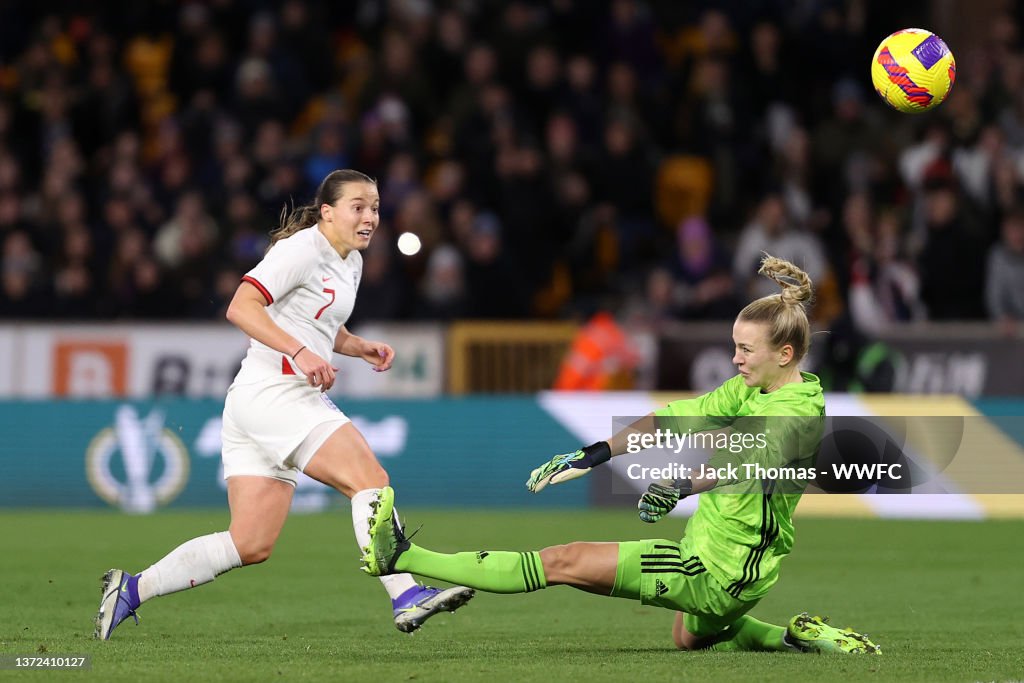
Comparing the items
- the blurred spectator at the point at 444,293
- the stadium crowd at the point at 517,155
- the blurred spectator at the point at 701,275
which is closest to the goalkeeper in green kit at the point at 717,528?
the stadium crowd at the point at 517,155

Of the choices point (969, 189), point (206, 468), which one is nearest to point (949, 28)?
point (969, 189)

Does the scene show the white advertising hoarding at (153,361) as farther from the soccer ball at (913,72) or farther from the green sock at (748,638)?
the green sock at (748,638)

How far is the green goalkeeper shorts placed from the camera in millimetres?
6160

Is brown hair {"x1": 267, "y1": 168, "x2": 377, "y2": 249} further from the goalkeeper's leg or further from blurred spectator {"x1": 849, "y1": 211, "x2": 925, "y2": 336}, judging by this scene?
blurred spectator {"x1": 849, "y1": 211, "x2": 925, "y2": 336}

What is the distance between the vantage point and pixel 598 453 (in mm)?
6219

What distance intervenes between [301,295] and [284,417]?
502 millimetres

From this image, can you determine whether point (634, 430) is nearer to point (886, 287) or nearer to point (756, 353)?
point (756, 353)

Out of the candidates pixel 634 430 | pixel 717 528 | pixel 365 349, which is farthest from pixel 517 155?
pixel 717 528

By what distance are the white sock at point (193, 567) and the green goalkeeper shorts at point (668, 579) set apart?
1.60 metres

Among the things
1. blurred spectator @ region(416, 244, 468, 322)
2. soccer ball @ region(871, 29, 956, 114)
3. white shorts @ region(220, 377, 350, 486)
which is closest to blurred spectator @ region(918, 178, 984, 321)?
blurred spectator @ region(416, 244, 468, 322)

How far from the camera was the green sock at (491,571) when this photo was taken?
20.1ft

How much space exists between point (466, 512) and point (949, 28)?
805cm

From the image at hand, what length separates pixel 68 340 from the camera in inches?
578

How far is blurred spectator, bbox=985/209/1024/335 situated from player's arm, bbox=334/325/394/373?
28.0 feet
